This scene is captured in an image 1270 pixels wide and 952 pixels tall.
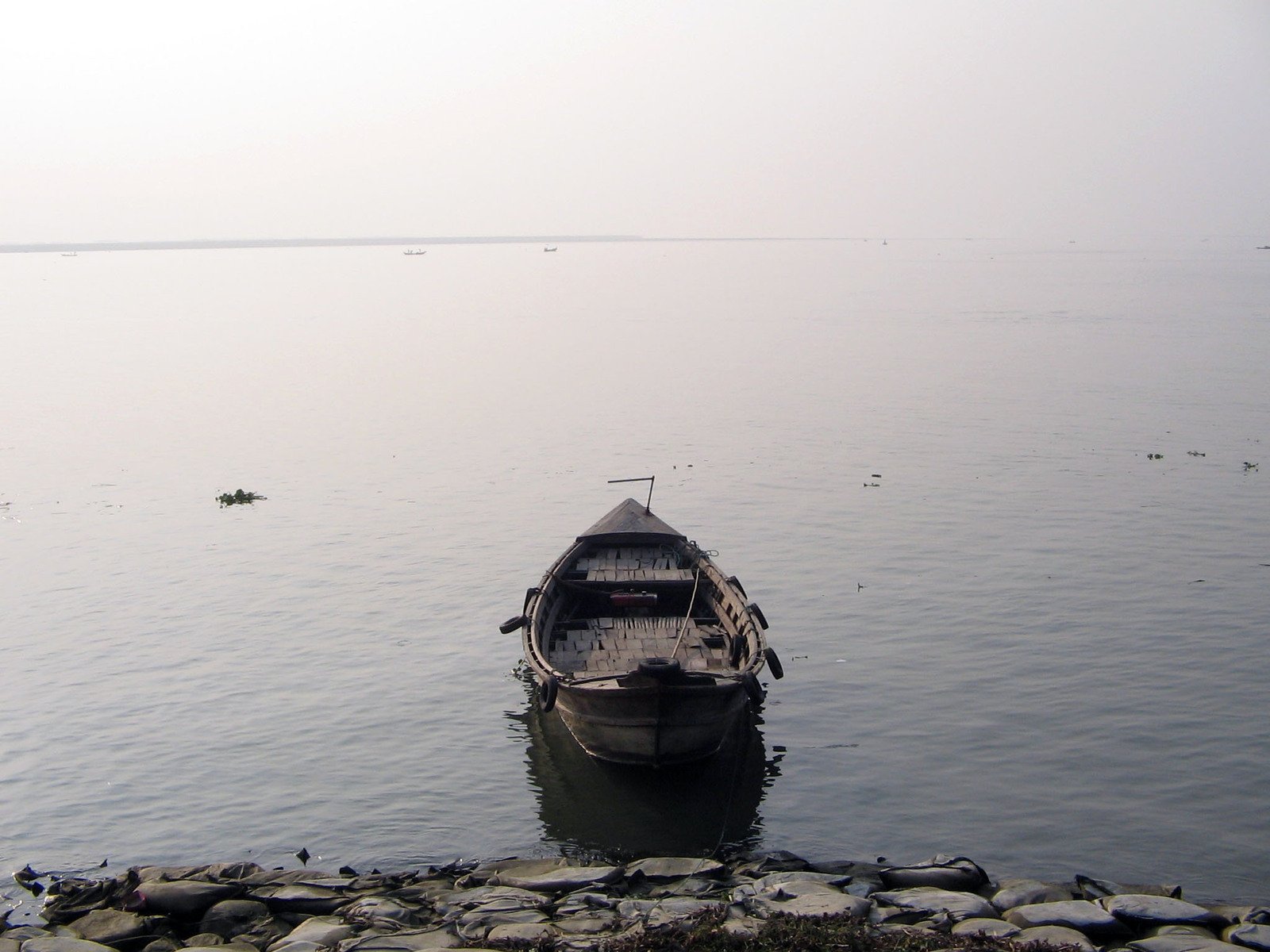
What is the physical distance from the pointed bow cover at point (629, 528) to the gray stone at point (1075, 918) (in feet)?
41.7

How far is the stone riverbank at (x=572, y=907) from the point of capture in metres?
12.0

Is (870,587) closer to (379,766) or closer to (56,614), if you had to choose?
(379,766)

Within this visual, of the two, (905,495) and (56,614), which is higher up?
(905,495)

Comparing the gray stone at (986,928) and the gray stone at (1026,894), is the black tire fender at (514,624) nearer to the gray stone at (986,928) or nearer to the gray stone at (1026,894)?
the gray stone at (1026,894)

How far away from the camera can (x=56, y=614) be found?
81.0 feet

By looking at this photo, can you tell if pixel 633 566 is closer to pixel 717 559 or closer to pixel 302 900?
pixel 717 559

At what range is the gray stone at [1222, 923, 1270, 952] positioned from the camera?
1187 centimetres

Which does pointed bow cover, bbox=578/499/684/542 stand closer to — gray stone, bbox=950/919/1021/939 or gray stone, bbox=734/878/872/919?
gray stone, bbox=734/878/872/919

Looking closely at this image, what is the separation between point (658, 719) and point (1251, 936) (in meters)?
7.22

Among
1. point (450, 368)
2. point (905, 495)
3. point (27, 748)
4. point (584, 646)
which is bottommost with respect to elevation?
point (27, 748)

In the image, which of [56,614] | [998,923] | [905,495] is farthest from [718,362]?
[998,923]

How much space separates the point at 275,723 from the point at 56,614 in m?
8.08

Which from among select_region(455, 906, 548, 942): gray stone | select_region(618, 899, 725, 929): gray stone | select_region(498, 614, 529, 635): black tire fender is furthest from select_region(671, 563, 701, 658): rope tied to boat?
select_region(455, 906, 548, 942): gray stone

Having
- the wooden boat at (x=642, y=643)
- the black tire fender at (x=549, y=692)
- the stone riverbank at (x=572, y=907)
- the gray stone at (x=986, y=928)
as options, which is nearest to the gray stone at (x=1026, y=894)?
the stone riverbank at (x=572, y=907)
